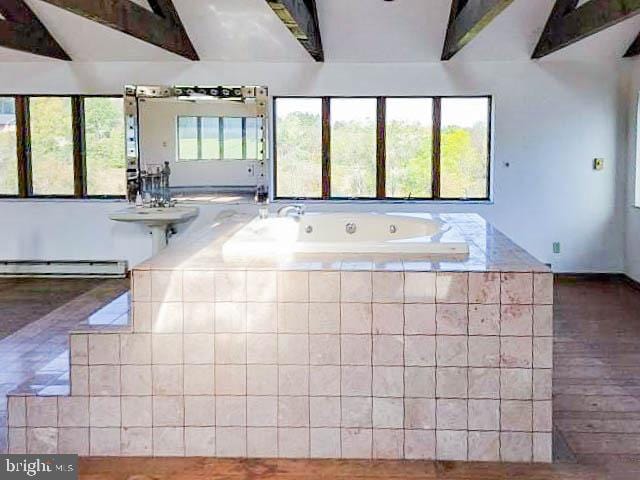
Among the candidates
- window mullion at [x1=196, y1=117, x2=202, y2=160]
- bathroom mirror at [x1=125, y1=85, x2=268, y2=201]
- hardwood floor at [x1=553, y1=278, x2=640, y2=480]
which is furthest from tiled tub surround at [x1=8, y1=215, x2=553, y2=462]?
bathroom mirror at [x1=125, y1=85, x2=268, y2=201]

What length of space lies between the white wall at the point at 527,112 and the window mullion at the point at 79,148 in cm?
17

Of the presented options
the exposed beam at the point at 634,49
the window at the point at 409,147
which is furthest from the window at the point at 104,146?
the exposed beam at the point at 634,49

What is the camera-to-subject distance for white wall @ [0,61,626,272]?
21.8 ft

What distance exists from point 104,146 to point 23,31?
1291mm

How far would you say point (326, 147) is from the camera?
22.6 ft

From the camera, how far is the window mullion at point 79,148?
6.94 m

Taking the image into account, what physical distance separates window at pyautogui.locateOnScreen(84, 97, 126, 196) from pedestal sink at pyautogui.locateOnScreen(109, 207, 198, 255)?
57cm

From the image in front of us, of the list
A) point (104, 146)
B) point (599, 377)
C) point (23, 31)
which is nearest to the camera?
point (599, 377)

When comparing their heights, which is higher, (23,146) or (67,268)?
(23,146)

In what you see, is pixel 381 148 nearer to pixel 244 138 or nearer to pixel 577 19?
pixel 244 138

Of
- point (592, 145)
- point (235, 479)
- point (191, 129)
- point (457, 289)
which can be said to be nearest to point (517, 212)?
point (592, 145)

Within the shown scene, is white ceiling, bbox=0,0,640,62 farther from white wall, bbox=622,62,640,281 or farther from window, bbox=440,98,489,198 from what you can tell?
window, bbox=440,98,489,198

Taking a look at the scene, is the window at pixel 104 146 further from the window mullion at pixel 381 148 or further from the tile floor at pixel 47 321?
the window mullion at pixel 381 148

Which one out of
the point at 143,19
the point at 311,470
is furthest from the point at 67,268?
the point at 311,470
